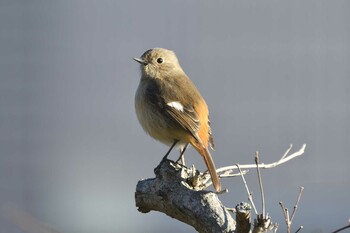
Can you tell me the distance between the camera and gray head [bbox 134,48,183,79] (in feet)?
18.5

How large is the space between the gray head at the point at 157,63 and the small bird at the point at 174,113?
0.60 ft

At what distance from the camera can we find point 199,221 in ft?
10.6

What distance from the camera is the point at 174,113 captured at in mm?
4898

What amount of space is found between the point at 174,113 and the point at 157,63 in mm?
937

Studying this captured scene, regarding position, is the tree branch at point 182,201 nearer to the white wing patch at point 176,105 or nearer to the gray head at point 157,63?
the white wing patch at point 176,105

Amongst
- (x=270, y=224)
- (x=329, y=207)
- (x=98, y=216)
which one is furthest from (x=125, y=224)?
(x=270, y=224)

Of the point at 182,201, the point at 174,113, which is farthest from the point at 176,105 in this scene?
the point at 182,201

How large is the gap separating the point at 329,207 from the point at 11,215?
6.41 m

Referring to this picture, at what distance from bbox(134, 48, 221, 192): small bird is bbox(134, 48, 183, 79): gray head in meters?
0.18

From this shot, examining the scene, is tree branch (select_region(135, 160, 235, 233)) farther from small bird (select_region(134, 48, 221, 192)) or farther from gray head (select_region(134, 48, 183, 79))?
gray head (select_region(134, 48, 183, 79))

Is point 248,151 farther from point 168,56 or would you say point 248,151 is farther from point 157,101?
point 157,101

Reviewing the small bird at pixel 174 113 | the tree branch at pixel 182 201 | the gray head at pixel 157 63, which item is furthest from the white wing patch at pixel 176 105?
the tree branch at pixel 182 201

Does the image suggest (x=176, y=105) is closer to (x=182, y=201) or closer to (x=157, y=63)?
(x=157, y=63)

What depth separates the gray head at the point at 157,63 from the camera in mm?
5651
